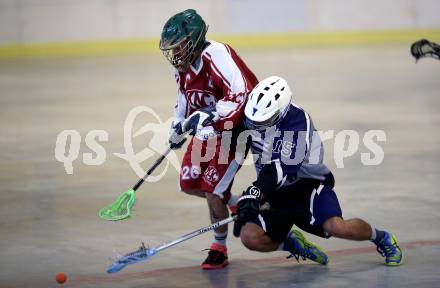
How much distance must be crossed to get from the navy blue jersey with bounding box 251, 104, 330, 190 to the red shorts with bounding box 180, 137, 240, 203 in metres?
0.29

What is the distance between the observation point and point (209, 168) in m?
6.41

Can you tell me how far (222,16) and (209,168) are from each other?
1237 cm

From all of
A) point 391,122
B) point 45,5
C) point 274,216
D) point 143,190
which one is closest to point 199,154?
point 274,216

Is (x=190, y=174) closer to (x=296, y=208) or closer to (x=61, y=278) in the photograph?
(x=296, y=208)

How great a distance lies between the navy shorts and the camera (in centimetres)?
605

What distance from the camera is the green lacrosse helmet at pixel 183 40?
20.8 ft

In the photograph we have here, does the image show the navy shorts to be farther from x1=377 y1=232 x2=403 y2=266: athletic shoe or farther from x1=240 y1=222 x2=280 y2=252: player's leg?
x1=377 y1=232 x2=403 y2=266: athletic shoe

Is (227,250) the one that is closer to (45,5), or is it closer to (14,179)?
(14,179)

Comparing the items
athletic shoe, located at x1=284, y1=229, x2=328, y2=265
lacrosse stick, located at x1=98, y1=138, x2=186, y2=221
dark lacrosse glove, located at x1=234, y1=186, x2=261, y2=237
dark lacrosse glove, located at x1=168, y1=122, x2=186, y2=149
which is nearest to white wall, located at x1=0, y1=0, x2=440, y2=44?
lacrosse stick, located at x1=98, y1=138, x2=186, y2=221

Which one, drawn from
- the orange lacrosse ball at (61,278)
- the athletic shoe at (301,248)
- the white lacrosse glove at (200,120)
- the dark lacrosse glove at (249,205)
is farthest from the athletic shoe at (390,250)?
the orange lacrosse ball at (61,278)

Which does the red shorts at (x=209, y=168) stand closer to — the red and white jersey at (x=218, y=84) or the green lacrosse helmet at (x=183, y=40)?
the red and white jersey at (x=218, y=84)

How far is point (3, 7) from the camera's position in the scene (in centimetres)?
1788

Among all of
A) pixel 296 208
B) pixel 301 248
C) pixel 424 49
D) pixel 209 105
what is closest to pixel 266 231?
pixel 296 208

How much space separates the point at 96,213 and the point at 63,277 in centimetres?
192
